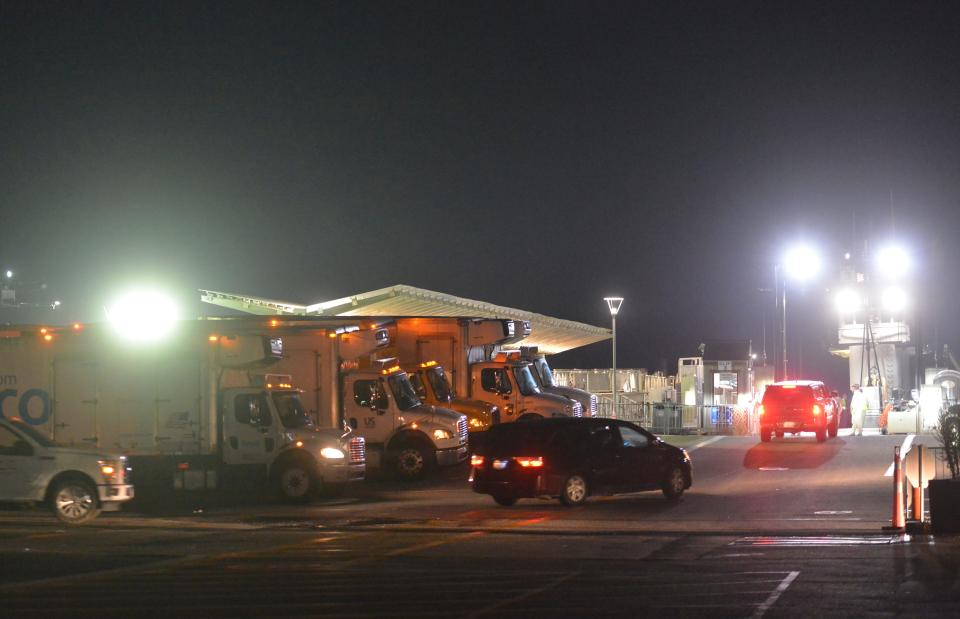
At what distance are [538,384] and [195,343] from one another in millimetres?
12003

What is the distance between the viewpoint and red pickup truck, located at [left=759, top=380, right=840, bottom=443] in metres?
33.9

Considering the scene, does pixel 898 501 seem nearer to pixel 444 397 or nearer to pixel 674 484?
pixel 674 484

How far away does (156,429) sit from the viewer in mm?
23016

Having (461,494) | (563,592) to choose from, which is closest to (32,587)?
(563,592)

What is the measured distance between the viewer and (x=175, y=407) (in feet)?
75.8

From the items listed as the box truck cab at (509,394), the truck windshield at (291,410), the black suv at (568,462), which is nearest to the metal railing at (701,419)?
the box truck cab at (509,394)

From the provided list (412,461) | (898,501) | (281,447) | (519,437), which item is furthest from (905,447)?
(281,447)

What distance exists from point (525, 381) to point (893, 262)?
118 feet

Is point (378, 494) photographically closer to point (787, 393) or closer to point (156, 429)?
point (156, 429)

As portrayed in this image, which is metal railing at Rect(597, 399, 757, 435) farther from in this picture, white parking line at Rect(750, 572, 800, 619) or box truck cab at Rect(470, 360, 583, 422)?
white parking line at Rect(750, 572, 800, 619)

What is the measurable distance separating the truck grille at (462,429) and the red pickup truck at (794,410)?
34.7ft

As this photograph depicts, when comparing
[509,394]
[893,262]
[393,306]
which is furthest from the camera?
[893,262]

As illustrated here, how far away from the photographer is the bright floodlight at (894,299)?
6675 cm

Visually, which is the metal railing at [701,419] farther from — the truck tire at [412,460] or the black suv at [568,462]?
the black suv at [568,462]
